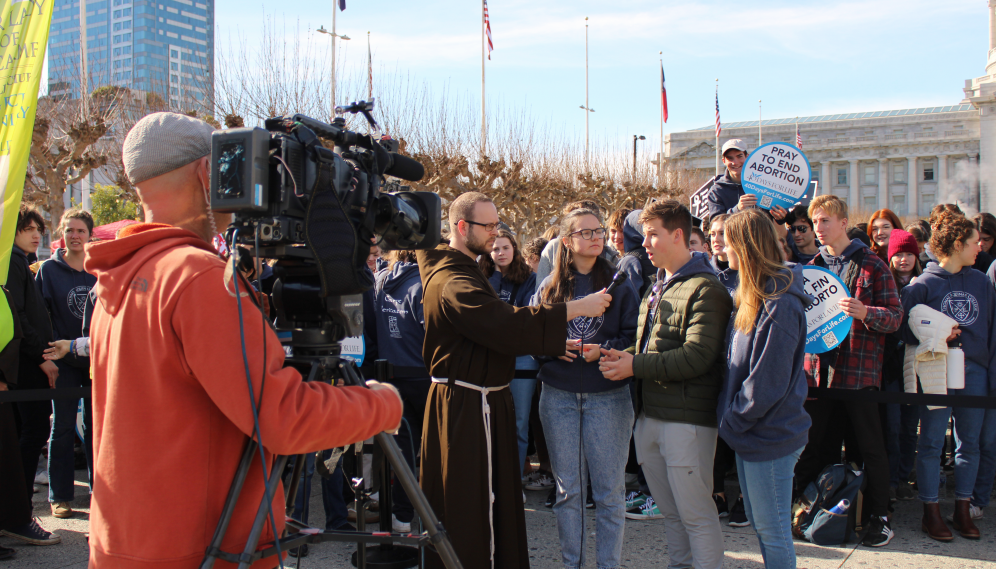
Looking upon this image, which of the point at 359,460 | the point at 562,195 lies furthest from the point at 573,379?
the point at 562,195

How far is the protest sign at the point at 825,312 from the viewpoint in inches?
177

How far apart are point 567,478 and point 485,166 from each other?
1751 cm

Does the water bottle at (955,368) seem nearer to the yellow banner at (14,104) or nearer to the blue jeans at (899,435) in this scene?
the blue jeans at (899,435)

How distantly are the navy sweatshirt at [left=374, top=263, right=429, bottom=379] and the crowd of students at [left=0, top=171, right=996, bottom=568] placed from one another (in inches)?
0.6

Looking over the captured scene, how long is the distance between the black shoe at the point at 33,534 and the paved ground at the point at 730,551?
0.04 meters

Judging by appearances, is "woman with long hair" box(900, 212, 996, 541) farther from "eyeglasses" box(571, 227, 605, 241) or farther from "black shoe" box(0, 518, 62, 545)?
"black shoe" box(0, 518, 62, 545)

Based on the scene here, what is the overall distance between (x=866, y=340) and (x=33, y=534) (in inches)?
223

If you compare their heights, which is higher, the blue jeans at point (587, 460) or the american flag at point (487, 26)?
the american flag at point (487, 26)

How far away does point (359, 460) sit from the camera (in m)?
2.40

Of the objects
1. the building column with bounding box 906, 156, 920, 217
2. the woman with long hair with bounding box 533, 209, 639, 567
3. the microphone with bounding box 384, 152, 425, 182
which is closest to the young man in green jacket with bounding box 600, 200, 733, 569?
the woman with long hair with bounding box 533, 209, 639, 567

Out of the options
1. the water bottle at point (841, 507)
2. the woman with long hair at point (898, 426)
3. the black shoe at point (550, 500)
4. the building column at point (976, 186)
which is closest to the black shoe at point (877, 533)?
the water bottle at point (841, 507)

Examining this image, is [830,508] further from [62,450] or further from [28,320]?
[28,320]

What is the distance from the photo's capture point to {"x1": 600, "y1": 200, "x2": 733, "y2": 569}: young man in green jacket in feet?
11.6

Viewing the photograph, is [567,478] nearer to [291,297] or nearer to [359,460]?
[359,460]
